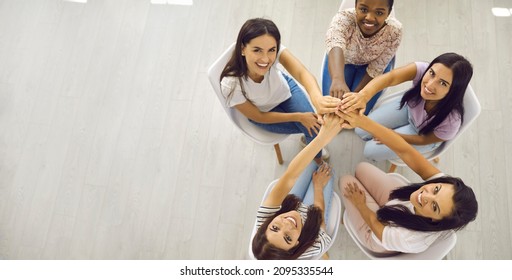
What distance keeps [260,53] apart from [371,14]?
0.58m

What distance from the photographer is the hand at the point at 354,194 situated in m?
1.95

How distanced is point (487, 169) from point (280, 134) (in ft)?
4.89

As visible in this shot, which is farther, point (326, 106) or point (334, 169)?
point (334, 169)

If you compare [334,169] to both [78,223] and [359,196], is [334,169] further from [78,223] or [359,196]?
[78,223]

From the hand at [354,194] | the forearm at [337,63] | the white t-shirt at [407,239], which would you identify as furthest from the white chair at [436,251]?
the forearm at [337,63]

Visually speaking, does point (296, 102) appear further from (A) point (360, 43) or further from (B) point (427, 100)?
(B) point (427, 100)

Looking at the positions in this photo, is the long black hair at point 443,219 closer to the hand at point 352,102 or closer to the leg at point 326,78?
the hand at point 352,102

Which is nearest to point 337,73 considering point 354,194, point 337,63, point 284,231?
point 337,63

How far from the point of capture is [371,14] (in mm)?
1786

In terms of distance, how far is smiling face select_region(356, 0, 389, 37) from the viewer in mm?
1746

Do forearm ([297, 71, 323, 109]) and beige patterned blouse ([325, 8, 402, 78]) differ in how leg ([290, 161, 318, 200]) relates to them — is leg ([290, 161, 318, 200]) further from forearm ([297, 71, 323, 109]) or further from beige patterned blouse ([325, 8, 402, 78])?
beige patterned blouse ([325, 8, 402, 78])

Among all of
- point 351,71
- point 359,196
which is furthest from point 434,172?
point 351,71

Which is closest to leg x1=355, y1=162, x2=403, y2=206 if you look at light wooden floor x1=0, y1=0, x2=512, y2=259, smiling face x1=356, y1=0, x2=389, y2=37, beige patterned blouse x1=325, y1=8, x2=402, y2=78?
light wooden floor x1=0, y1=0, x2=512, y2=259
